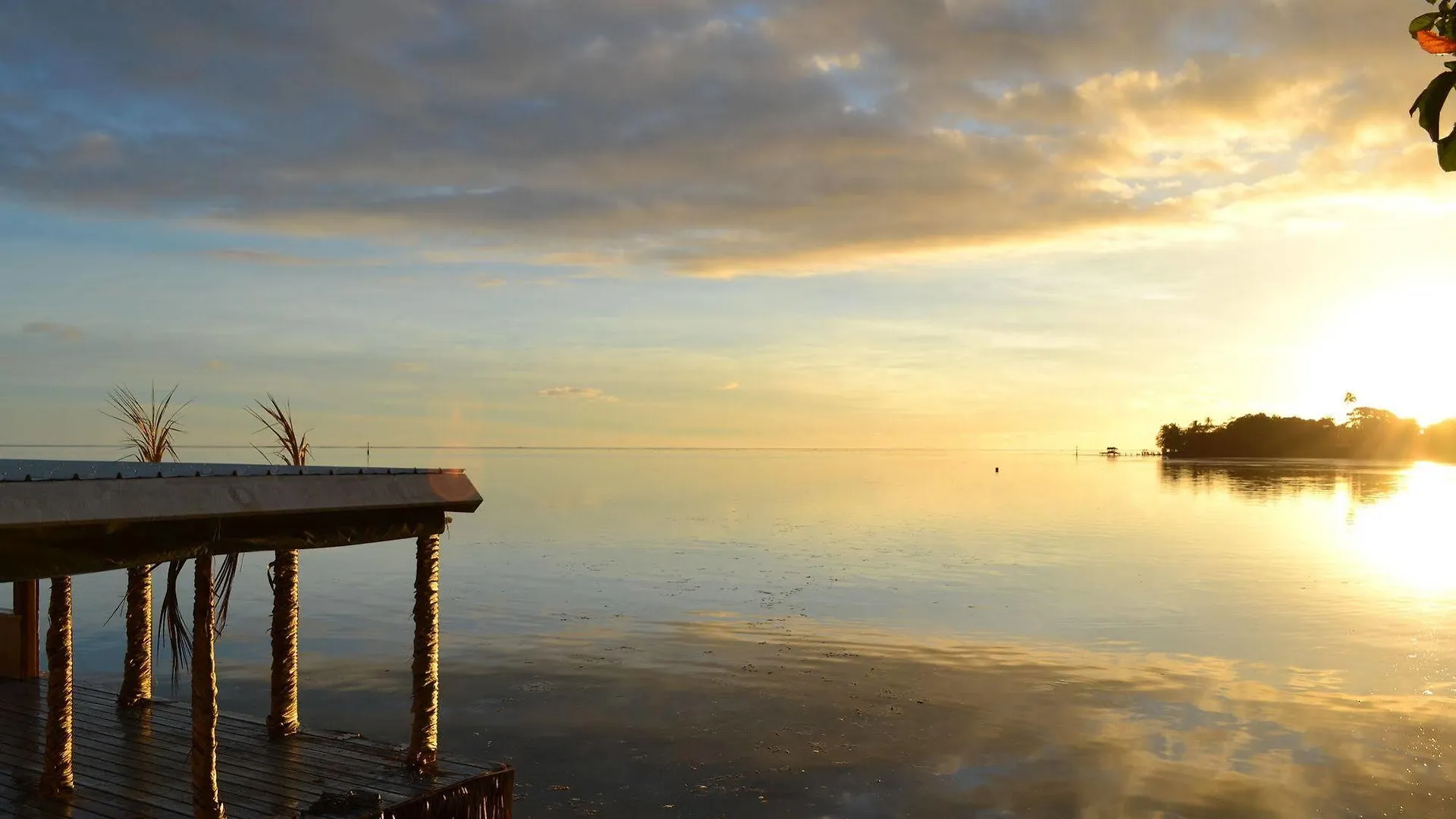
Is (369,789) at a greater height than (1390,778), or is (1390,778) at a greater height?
(369,789)

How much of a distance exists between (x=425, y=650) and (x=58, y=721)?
3.60 metres

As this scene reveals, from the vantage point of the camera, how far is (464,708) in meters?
19.4

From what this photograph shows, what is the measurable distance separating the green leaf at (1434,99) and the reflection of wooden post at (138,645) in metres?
14.7

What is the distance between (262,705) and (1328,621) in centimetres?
2859

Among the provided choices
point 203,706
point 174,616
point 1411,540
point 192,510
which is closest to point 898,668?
point 174,616

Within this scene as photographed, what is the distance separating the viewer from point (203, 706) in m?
9.90

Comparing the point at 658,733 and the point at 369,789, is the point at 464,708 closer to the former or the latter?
the point at 658,733

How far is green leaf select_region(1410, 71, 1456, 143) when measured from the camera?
292cm

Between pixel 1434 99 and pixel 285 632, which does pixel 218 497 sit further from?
pixel 1434 99

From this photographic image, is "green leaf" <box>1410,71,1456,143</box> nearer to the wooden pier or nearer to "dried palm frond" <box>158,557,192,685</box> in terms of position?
the wooden pier

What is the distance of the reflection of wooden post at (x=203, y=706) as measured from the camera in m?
9.52

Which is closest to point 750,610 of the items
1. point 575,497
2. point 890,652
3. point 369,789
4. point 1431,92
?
point 890,652

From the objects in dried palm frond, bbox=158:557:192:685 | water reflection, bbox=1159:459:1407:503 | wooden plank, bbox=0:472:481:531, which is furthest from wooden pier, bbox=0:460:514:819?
water reflection, bbox=1159:459:1407:503

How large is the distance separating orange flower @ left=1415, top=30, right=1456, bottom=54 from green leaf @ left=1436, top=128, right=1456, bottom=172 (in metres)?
0.30
